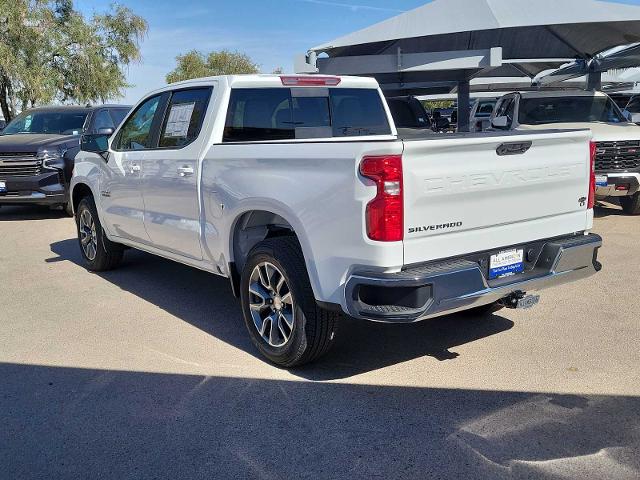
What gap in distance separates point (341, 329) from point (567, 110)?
7.73 metres

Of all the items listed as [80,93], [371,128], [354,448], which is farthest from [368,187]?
[80,93]

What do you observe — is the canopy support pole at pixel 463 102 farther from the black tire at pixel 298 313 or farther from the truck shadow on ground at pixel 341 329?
the black tire at pixel 298 313

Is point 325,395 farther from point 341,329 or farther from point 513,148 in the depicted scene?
point 513,148

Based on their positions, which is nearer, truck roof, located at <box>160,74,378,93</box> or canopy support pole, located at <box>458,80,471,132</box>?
truck roof, located at <box>160,74,378,93</box>

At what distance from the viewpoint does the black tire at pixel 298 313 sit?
3918 mm

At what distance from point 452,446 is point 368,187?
1411 mm

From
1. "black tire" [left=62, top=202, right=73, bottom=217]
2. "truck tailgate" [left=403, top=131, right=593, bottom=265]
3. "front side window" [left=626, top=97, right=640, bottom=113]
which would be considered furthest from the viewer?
"front side window" [left=626, top=97, right=640, bottom=113]

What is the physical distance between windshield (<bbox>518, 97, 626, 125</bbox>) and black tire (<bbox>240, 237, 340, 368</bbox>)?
783 centimetres

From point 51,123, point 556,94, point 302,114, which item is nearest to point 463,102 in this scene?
point 556,94

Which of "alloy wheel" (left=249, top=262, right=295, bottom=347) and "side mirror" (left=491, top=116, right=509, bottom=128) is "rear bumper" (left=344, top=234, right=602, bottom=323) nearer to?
"alloy wheel" (left=249, top=262, right=295, bottom=347)

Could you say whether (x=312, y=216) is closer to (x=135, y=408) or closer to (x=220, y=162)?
(x=220, y=162)

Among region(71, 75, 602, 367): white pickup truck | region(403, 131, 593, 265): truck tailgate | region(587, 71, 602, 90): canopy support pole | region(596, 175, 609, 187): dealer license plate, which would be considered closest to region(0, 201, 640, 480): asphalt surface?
region(71, 75, 602, 367): white pickup truck

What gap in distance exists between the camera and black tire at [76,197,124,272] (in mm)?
6902

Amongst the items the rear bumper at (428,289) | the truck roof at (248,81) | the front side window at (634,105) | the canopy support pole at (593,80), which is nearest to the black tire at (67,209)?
the truck roof at (248,81)
